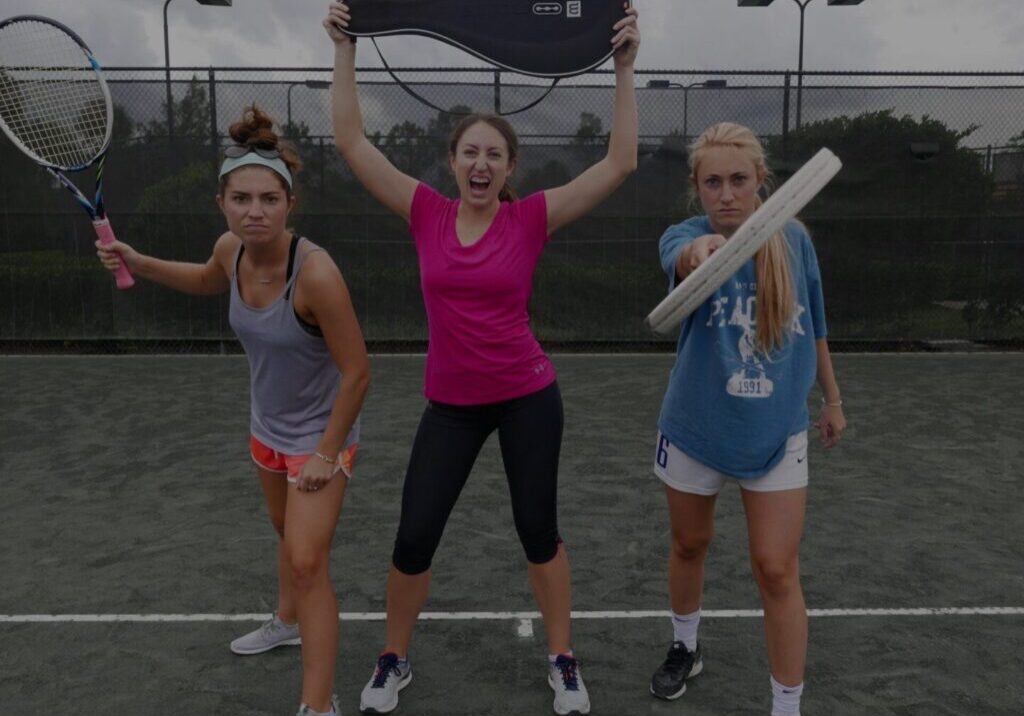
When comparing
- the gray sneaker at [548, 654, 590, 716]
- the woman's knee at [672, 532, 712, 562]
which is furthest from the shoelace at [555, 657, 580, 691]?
the woman's knee at [672, 532, 712, 562]

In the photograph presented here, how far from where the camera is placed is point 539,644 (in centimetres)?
322

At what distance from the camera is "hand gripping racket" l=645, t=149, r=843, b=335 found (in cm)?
205

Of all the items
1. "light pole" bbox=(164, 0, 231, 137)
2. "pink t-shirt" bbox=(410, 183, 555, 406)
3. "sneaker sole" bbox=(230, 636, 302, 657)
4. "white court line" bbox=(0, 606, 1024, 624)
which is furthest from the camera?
"light pole" bbox=(164, 0, 231, 137)

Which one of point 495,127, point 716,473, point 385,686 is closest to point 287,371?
point 495,127

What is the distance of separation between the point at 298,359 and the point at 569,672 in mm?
1300

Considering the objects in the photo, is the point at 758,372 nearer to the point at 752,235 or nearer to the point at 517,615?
the point at 752,235

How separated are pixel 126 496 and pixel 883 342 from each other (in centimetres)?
845

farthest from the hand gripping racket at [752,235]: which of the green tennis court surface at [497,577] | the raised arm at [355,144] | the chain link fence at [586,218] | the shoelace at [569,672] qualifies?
the chain link fence at [586,218]

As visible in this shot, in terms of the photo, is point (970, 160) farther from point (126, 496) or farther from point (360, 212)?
point (126, 496)

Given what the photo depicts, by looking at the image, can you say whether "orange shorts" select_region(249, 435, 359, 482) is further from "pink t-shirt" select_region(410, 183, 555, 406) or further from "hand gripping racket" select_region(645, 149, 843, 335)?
"hand gripping racket" select_region(645, 149, 843, 335)

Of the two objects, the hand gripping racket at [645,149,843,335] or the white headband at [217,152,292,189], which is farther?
the white headband at [217,152,292,189]

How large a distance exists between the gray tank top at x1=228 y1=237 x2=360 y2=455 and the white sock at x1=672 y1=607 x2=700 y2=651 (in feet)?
4.05

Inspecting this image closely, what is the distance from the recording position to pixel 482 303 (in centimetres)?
260

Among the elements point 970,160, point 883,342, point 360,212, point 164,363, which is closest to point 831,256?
point 883,342
